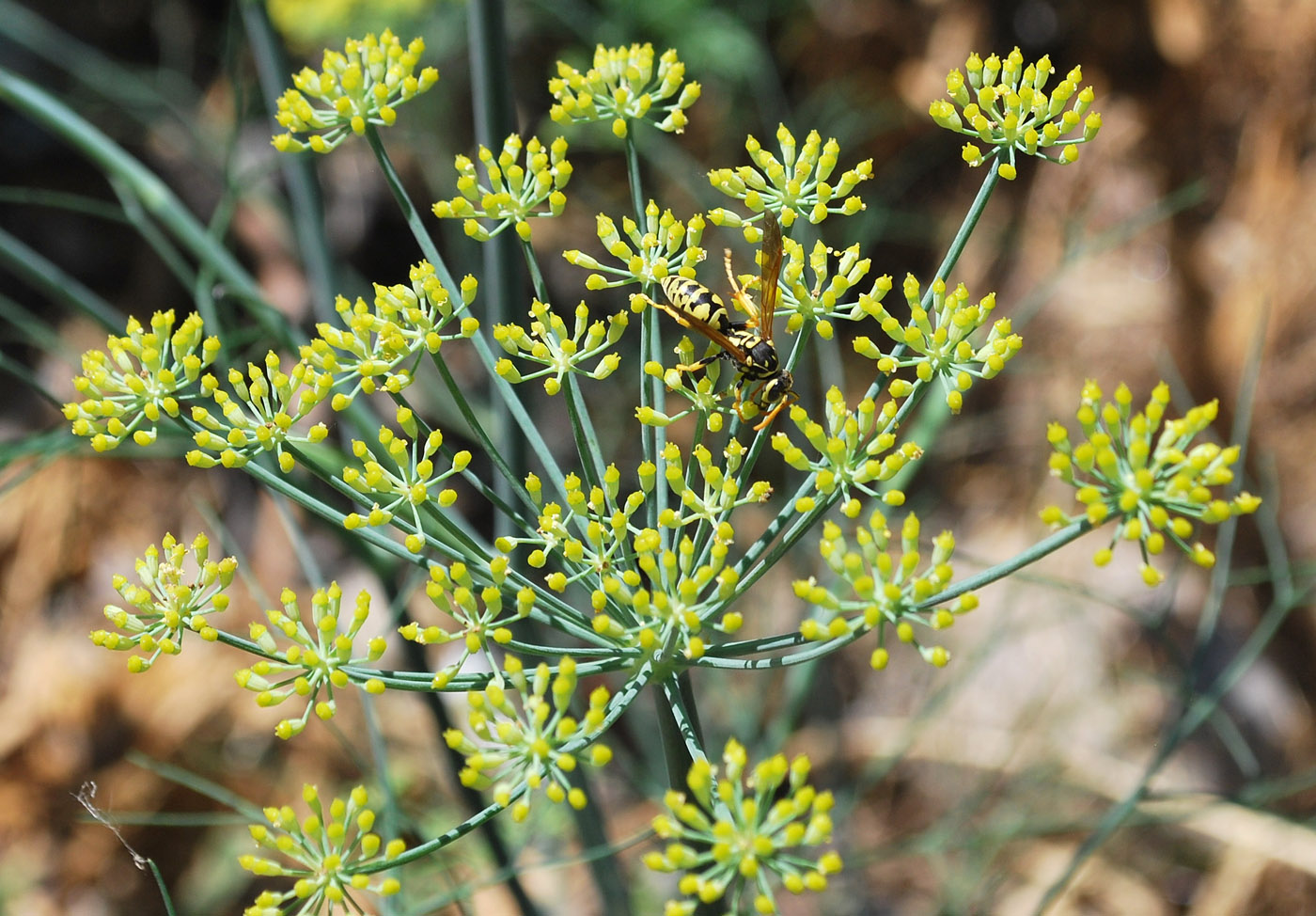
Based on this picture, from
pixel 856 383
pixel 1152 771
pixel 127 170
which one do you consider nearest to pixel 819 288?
pixel 1152 771

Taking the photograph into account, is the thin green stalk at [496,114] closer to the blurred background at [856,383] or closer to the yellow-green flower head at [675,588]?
the yellow-green flower head at [675,588]

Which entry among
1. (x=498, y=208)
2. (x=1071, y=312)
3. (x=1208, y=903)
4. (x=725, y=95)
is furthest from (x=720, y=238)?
(x=1208, y=903)

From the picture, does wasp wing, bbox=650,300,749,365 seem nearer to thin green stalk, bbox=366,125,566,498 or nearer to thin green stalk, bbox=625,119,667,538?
thin green stalk, bbox=625,119,667,538

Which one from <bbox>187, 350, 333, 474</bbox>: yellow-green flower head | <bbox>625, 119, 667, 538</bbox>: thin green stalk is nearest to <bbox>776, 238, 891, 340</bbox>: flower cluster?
<bbox>625, 119, 667, 538</bbox>: thin green stalk

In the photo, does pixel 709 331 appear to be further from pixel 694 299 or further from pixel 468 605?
pixel 468 605

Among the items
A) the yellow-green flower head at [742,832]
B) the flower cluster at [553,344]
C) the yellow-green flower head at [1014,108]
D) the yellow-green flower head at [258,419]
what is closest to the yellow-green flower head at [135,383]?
the yellow-green flower head at [258,419]

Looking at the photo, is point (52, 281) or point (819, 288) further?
point (52, 281)
